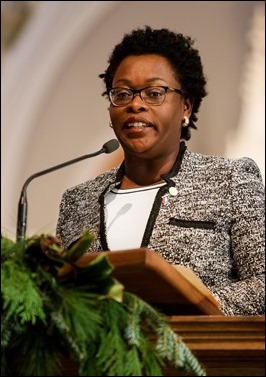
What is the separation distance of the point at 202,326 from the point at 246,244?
620 millimetres

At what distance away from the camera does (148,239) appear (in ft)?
7.77

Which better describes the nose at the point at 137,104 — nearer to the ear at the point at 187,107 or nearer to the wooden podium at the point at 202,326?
the ear at the point at 187,107

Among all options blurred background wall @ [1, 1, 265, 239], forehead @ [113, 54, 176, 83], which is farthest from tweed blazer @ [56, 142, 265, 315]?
blurred background wall @ [1, 1, 265, 239]

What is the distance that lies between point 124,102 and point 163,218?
0.28m

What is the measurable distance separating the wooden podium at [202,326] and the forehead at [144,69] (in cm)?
84

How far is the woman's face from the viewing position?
2.43 m

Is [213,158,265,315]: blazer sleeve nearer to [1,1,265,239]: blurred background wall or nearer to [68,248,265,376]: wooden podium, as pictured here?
[68,248,265,376]: wooden podium

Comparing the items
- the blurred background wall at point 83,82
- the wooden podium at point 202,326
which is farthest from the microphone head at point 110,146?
the blurred background wall at point 83,82

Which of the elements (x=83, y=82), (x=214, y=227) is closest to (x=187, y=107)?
(x=214, y=227)

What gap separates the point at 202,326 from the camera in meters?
1.66

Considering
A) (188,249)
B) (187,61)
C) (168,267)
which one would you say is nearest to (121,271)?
(168,267)

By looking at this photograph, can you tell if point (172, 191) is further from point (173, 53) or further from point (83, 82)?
point (83, 82)

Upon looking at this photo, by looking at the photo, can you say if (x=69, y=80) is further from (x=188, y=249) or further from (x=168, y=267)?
(x=168, y=267)

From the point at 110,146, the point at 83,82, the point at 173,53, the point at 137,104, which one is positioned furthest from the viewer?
the point at 83,82
